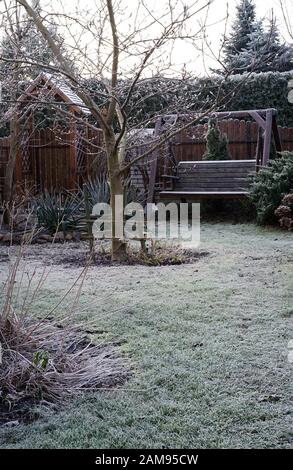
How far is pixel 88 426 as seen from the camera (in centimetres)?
204

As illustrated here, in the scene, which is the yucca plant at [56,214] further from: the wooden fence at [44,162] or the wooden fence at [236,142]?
the wooden fence at [236,142]

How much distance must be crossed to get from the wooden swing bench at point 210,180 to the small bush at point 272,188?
3.07 ft

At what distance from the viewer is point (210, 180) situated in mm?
10461

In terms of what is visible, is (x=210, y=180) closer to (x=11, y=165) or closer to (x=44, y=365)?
(x=11, y=165)

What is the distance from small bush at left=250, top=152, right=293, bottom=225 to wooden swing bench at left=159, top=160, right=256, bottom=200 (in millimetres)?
936

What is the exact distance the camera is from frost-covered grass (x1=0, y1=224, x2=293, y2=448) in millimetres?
1977

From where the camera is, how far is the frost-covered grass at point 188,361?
1.98m

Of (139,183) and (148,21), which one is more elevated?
(148,21)

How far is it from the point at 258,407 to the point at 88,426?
2.44 ft

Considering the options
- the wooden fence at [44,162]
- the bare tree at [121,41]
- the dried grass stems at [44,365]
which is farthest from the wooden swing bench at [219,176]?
the dried grass stems at [44,365]

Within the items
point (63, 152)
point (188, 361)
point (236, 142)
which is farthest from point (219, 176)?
point (188, 361)

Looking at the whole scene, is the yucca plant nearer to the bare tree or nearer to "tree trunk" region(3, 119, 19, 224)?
"tree trunk" region(3, 119, 19, 224)

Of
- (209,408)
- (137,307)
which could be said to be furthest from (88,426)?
(137,307)
